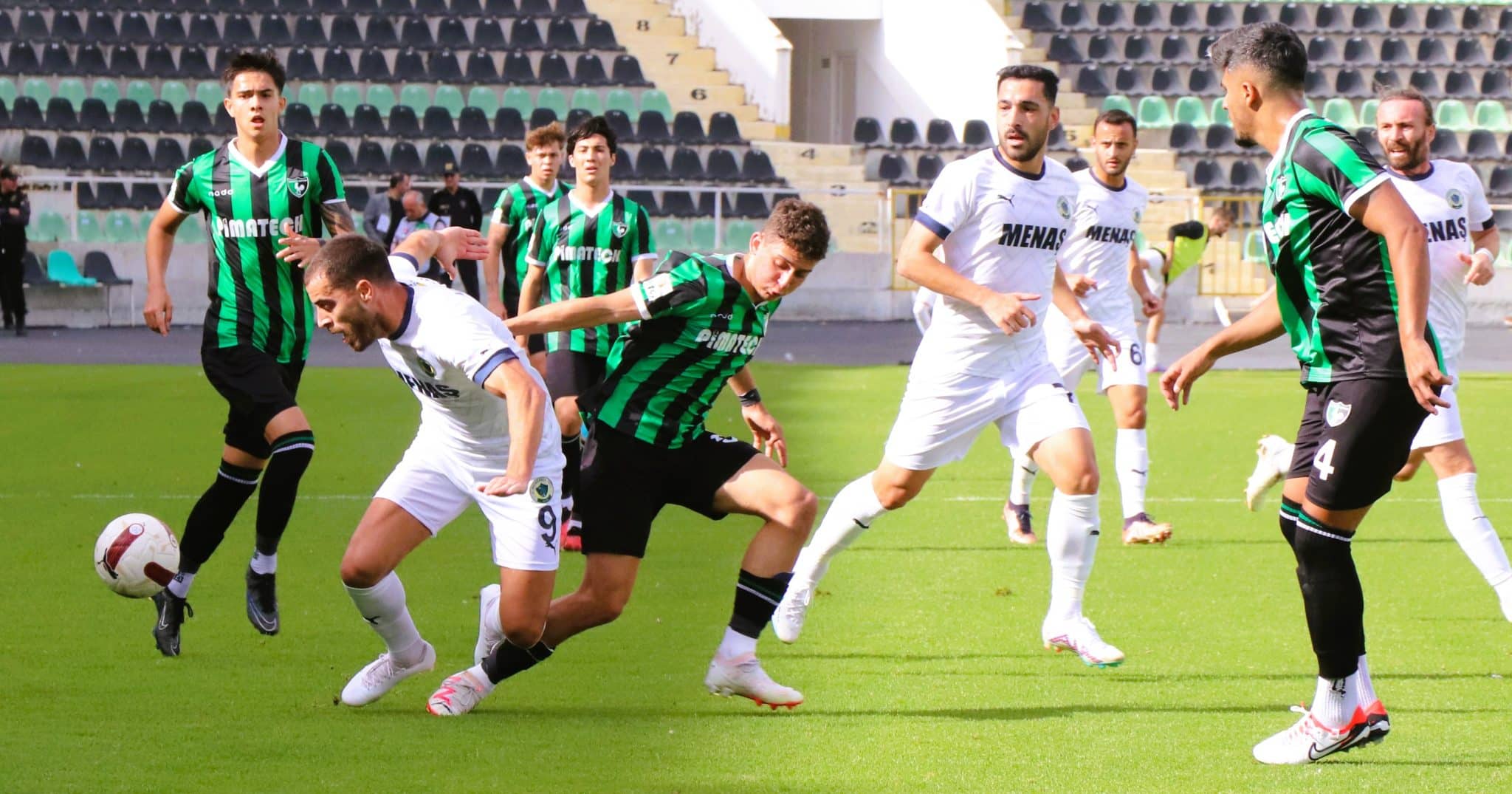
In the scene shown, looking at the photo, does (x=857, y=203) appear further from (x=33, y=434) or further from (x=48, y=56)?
(x=33, y=434)

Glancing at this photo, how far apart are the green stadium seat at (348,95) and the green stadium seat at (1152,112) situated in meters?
11.2

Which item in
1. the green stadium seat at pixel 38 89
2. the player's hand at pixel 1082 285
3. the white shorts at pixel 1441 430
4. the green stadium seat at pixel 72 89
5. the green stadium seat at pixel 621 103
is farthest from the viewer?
→ the green stadium seat at pixel 621 103

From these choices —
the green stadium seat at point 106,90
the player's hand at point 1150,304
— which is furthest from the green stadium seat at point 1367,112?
the player's hand at point 1150,304

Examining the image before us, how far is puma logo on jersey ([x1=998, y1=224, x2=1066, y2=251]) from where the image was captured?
5.89m

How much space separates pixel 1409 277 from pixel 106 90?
75.4 ft

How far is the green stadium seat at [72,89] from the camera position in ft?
79.0

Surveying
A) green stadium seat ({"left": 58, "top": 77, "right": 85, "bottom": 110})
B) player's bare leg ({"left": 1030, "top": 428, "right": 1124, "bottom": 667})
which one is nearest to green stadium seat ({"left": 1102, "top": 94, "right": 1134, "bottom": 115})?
green stadium seat ({"left": 58, "top": 77, "right": 85, "bottom": 110})

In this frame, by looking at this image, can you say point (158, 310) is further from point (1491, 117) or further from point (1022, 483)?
point (1491, 117)

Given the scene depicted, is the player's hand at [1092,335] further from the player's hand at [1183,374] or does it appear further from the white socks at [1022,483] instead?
the white socks at [1022,483]

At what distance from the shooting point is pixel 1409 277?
4.06 metres

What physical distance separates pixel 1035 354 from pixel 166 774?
3.08 meters

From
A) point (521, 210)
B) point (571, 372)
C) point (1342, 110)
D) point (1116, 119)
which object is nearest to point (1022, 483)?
point (1116, 119)

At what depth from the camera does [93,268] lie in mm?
20719

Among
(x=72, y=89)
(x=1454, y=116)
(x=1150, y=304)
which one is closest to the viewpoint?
(x=1150, y=304)
